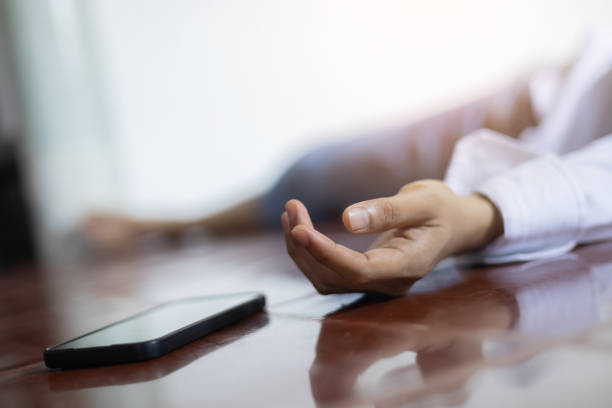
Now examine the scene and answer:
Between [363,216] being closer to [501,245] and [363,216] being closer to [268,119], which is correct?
[501,245]

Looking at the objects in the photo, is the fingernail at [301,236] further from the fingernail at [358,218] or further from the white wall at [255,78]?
the white wall at [255,78]

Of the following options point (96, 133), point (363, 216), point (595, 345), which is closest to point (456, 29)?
point (363, 216)

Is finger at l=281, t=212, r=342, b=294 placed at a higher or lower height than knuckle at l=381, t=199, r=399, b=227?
lower

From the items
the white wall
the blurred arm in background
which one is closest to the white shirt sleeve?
the blurred arm in background

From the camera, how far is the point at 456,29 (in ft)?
5.80

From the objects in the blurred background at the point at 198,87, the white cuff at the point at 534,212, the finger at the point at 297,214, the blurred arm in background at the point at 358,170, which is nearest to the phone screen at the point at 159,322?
the finger at the point at 297,214

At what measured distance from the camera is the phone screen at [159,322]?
1.17 ft

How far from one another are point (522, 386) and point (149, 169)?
264 cm

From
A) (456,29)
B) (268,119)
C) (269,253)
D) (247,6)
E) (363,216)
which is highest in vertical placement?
(247,6)

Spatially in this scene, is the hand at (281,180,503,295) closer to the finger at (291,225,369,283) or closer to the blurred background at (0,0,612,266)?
the finger at (291,225,369,283)

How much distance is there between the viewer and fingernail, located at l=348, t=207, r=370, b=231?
0.35 m

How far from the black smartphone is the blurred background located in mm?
1430

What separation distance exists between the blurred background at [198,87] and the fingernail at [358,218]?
1405 millimetres

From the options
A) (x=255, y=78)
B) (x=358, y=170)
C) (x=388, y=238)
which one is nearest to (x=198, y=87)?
(x=255, y=78)
